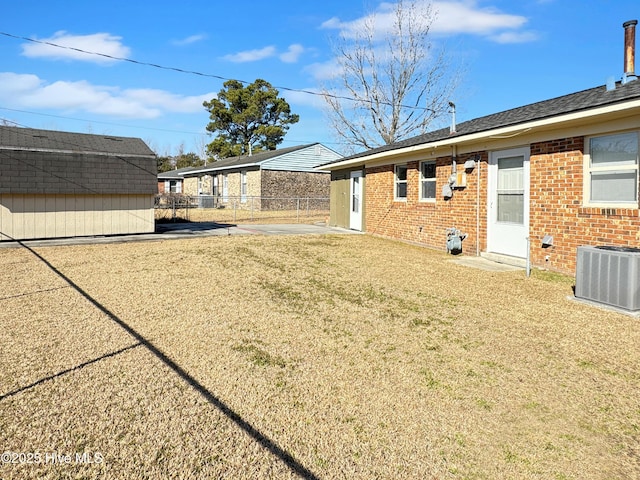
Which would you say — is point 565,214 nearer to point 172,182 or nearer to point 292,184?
point 292,184

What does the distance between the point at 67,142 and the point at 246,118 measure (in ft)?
106

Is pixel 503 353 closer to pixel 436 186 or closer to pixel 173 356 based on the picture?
pixel 173 356

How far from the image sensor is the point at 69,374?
345 centimetres

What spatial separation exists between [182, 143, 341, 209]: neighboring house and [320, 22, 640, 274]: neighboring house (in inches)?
627

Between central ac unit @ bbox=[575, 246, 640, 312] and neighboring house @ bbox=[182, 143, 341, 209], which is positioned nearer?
central ac unit @ bbox=[575, 246, 640, 312]

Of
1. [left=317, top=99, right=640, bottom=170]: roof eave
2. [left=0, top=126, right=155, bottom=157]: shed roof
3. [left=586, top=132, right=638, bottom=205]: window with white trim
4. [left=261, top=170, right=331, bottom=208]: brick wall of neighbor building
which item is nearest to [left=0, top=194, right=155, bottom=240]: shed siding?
[left=0, top=126, right=155, bottom=157]: shed roof

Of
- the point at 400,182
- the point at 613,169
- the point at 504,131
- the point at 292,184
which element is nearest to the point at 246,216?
the point at 292,184

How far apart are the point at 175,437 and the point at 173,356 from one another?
134cm

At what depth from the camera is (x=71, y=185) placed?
40.6 ft

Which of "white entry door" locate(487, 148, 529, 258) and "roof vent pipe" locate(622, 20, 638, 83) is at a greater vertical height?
"roof vent pipe" locate(622, 20, 638, 83)

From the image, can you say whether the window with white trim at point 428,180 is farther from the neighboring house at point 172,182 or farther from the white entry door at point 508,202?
the neighboring house at point 172,182

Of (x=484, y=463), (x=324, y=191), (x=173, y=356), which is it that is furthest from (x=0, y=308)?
(x=324, y=191)

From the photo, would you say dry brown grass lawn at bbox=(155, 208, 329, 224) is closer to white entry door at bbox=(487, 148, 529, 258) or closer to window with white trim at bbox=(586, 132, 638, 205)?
white entry door at bbox=(487, 148, 529, 258)

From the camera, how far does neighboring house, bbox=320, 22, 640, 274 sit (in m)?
6.59
